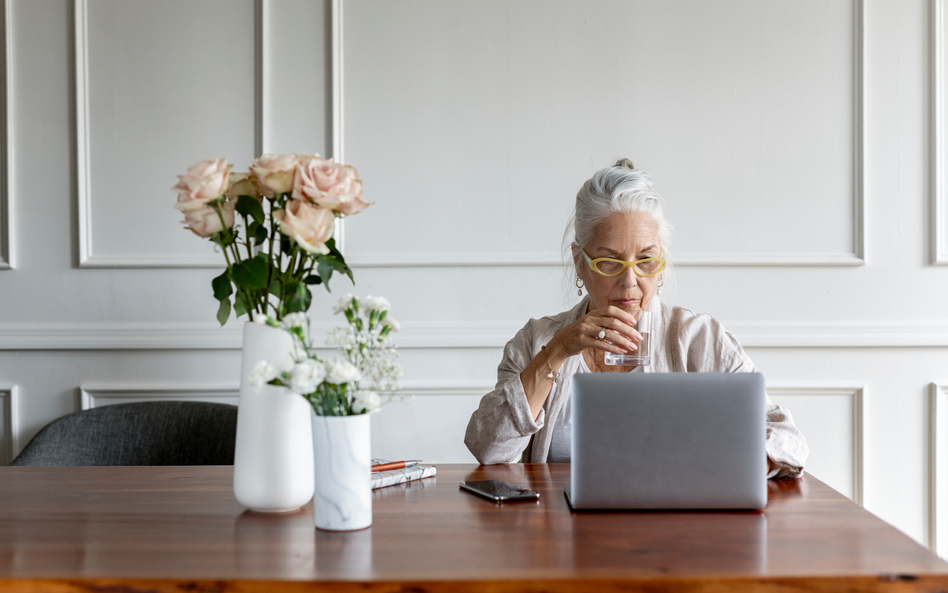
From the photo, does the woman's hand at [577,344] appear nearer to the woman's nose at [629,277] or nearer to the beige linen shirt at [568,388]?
the beige linen shirt at [568,388]

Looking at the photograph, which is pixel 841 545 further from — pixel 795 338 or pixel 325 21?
pixel 325 21

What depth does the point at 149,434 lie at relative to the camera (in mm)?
1978

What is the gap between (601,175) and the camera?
178 cm

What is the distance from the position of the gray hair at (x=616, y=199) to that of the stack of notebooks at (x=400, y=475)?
Answer: 0.75 meters

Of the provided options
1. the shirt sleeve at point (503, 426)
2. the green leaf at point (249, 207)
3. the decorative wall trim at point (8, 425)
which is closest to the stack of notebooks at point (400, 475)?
the shirt sleeve at point (503, 426)

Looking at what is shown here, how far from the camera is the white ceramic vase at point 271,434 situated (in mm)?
1073

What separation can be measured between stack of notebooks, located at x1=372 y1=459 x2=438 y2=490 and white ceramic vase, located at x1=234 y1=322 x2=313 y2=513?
213mm

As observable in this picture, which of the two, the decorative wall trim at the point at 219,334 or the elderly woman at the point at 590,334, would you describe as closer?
the elderly woman at the point at 590,334

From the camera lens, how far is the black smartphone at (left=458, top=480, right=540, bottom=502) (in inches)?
46.2

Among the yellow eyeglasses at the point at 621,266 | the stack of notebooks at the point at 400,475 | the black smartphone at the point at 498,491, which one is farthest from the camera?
the yellow eyeglasses at the point at 621,266

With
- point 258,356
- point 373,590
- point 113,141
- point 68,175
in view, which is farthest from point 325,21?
point 373,590

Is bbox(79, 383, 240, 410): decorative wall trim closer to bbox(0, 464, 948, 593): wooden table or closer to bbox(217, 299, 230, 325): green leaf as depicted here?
bbox(0, 464, 948, 593): wooden table

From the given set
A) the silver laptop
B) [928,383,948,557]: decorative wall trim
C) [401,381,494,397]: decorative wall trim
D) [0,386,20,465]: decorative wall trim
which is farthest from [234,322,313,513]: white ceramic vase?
[928,383,948,557]: decorative wall trim

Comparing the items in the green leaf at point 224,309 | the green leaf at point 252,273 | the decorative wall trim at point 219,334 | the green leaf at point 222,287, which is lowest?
the decorative wall trim at point 219,334
